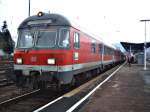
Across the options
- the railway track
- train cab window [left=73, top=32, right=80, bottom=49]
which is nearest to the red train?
train cab window [left=73, top=32, right=80, bottom=49]

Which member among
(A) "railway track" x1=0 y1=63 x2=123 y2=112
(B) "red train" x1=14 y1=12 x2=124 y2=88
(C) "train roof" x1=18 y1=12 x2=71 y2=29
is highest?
(C) "train roof" x1=18 y1=12 x2=71 y2=29

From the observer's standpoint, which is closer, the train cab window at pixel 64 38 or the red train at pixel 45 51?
the red train at pixel 45 51

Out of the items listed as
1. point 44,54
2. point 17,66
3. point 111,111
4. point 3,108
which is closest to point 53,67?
point 44,54

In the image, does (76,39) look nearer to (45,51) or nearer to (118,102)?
(45,51)

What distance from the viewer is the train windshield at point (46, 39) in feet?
42.0

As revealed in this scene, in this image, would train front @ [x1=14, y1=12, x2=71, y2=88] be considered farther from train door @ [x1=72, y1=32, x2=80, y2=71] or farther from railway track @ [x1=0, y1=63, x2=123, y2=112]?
train door @ [x1=72, y1=32, x2=80, y2=71]

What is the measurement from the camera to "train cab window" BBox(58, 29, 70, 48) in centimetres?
1271

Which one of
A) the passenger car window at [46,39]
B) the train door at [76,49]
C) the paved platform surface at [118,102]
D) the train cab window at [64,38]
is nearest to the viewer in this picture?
the paved platform surface at [118,102]

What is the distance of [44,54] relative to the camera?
1262 centimetres

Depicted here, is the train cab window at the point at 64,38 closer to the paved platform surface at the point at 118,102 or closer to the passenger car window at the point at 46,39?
the passenger car window at the point at 46,39

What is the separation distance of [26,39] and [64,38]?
5.75 ft

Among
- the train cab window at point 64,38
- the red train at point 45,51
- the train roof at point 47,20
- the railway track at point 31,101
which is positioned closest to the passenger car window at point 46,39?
the red train at point 45,51

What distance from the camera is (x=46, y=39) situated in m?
13.0

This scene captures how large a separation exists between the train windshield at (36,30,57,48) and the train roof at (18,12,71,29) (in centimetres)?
44
